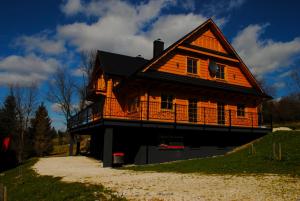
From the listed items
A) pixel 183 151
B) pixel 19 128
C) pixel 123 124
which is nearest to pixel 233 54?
pixel 183 151

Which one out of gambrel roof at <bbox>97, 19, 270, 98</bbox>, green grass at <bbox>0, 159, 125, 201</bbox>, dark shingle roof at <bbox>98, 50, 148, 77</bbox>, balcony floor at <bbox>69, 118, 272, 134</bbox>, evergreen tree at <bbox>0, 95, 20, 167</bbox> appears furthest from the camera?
evergreen tree at <bbox>0, 95, 20, 167</bbox>

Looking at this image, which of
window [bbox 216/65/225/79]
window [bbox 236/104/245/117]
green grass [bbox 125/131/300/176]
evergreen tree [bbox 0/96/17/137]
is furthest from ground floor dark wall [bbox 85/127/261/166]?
evergreen tree [bbox 0/96/17/137]

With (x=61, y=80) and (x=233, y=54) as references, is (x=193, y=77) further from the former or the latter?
(x=61, y=80)

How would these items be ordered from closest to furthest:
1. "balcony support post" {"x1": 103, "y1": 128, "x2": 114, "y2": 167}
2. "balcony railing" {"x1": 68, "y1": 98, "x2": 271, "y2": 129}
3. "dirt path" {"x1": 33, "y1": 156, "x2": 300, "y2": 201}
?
"dirt path" {"x1": 33, "y1": 156, "x2": 300, "y2": 201}, "balcony support post" {"x1": 103, "y1": 128, "x2": 114, "y2": 167}, "balcony railing" {"x1": 68, "y1": 98, "x2": 271, "y2": 129}

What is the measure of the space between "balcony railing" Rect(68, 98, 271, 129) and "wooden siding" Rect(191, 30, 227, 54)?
201 inches

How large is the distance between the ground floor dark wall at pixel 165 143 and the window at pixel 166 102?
5.41 ft

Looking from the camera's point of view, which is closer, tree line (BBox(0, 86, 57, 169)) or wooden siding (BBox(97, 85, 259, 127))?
wooden siding (BBox(97, 85, 259, 127))

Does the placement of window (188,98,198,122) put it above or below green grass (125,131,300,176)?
above

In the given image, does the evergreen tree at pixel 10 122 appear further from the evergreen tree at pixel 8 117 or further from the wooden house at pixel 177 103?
the wooden house at pixel 177 103

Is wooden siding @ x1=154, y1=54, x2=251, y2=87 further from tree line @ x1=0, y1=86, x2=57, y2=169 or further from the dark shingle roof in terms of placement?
tree line @ x1=0, y1=86, x2=57, y2=169

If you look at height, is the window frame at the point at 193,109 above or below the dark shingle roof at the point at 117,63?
below

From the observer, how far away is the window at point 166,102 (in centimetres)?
1906

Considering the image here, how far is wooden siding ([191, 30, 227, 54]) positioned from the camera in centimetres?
2197

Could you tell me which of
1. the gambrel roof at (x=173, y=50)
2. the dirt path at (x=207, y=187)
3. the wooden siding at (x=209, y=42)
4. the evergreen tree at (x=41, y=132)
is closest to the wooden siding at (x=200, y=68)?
the gambrel roof at (x=173, y=50)
